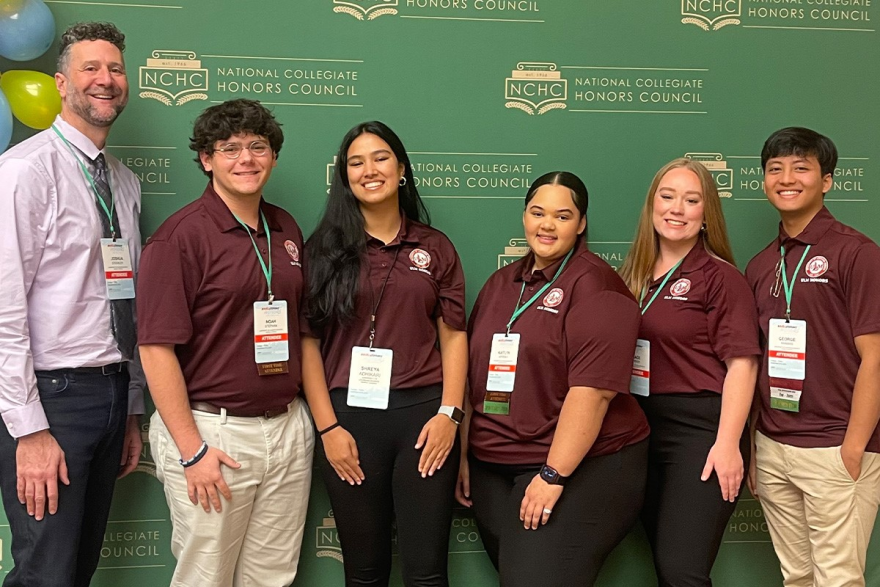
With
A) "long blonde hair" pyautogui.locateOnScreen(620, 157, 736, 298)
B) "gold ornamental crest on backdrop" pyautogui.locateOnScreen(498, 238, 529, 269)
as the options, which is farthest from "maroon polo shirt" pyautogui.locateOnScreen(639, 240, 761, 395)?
"gold ornamental crest on backdrop" pyautogui.locateOnScreen(498, 238, 529, 269)

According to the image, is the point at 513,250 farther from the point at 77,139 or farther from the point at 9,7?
the point at 9,7

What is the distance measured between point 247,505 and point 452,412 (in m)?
0.64

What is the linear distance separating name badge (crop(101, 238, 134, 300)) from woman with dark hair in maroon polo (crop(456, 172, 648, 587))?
3.37 feet

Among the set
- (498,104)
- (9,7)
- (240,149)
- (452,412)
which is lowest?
(452,412)

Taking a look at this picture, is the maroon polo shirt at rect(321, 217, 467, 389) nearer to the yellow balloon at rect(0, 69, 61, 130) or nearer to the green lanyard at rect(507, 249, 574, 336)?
the green lanyard at rect(507, 249, 574, 336)

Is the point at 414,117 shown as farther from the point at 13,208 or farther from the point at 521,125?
the point at 13,208

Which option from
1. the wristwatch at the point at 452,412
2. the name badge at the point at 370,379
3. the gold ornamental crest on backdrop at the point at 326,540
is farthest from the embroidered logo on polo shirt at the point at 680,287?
the gold ornamental crest on backdrop at the point at 326,540

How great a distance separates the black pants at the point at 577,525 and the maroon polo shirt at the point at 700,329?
24 centimetres

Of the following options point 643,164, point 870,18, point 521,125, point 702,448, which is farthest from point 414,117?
point 870,18

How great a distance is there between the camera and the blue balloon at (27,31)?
215 cm

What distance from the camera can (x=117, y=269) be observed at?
6.77 ft

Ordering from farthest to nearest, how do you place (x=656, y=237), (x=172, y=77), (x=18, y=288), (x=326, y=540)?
(x=326, y=540), (x=172, y=77), (x=656, y=237), (x=18, y=288)

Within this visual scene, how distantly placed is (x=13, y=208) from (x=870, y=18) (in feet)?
9.76

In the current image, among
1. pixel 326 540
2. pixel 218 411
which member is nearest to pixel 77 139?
pixel 218 411
